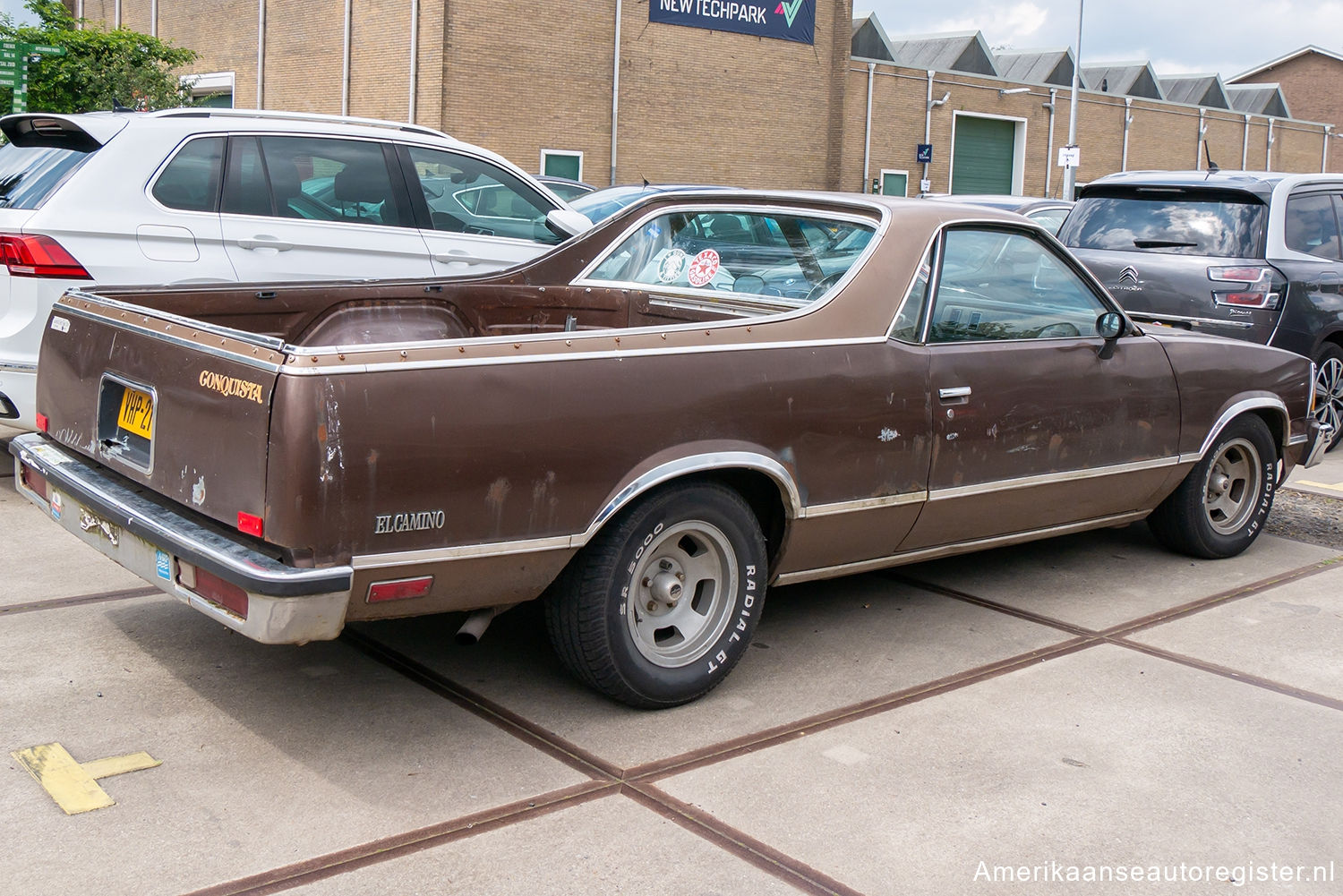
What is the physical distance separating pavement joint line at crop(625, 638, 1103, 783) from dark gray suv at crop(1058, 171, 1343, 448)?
14.0 feet

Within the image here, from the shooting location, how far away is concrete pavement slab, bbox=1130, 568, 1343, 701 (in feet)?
14.9

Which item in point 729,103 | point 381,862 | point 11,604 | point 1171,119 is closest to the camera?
point 381,862

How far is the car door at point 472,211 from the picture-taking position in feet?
24.5

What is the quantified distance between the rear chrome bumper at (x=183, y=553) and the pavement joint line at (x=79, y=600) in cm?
58

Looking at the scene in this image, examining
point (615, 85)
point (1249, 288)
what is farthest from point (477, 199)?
point (615, 85)

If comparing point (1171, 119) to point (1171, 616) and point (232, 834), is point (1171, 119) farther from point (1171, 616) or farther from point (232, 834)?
point (232, 834)

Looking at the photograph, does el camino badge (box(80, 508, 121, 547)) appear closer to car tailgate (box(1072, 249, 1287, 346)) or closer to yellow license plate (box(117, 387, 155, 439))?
yellow license plate (box(117, 387, 155, 439))

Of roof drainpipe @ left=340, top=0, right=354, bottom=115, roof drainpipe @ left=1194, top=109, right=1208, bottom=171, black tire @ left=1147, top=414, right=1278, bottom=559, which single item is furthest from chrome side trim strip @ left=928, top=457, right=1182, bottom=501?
roof drainpipe @ left=1194, top=109, right=1208, bottom=171

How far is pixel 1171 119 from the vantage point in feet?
145

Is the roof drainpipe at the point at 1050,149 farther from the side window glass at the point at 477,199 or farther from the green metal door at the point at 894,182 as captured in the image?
the side window glass at the point at 477,199

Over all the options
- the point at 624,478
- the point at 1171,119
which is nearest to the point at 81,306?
the point at 624,478

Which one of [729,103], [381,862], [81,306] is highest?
[729,103]

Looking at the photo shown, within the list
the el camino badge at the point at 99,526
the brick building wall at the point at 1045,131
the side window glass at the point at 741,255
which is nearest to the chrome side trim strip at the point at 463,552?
the el camino badge at the point at 99,526

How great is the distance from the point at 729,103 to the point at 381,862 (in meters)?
30.0
